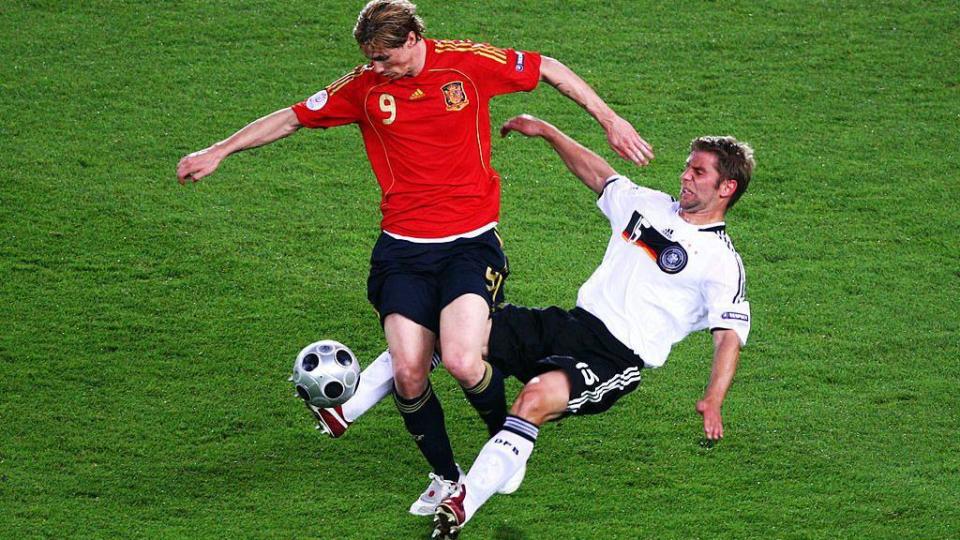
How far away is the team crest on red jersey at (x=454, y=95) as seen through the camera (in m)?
6.07

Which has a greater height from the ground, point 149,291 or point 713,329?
point 713,329

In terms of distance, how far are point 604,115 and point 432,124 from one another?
0.79 m

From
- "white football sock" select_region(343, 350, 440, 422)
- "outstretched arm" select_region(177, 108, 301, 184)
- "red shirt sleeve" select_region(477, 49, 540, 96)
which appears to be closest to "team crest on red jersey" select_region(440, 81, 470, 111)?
"red shirt sleeve" select_region(477, 49, 540, 96)

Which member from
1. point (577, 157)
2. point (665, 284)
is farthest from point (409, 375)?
point (577, 157)

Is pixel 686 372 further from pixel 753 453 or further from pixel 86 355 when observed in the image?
pixel 86 355

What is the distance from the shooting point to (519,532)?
19.7 feet

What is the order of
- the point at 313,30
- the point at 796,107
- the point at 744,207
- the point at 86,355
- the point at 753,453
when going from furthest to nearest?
the point at 313,30
the point at 796,107
the point at 744,207
the point at 86,355
the point at 753,453

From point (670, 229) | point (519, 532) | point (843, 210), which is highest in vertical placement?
point (670, 229)

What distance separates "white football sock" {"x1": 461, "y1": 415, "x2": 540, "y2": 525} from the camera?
5555mm

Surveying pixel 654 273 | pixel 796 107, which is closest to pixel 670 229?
pixel 654 273

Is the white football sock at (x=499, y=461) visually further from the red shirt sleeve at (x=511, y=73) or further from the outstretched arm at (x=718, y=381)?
the red shirt sleeve at (x=511, y=73)

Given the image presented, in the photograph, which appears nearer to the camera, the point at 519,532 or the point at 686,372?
the point at 519,532

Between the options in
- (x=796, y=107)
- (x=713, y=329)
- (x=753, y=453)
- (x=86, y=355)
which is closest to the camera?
(x=713, y=329)

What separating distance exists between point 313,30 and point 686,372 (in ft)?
16.6
